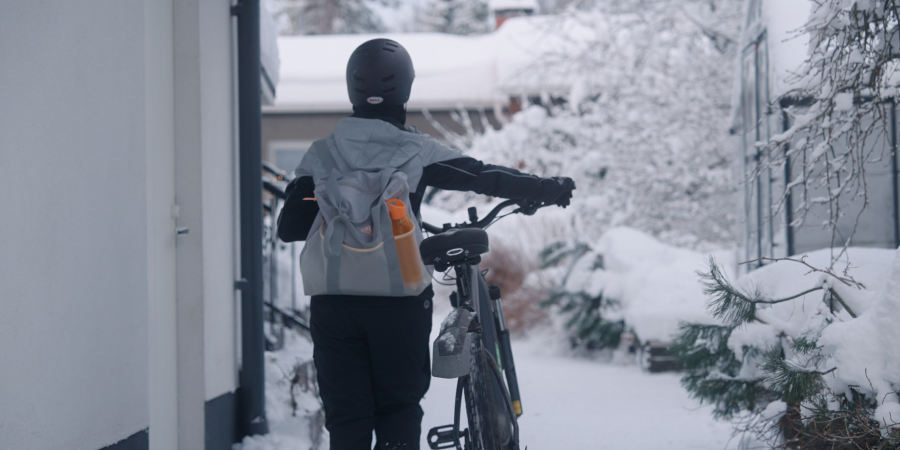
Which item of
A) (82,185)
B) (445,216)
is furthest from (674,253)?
(82,185)

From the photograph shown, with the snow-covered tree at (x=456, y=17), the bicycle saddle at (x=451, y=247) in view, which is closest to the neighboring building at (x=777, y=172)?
the bicycle saddle at (x=451, y=247)

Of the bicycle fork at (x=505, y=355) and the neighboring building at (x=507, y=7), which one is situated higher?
the neighboring building at (x=507, y=7)

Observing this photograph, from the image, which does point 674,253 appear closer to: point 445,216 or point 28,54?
point 445,216

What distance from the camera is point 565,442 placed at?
360cm

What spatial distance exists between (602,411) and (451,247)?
2.72 m

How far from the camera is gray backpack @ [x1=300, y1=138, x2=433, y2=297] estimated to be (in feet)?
6.87

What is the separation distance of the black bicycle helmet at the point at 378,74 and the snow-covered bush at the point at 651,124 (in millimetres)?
6263

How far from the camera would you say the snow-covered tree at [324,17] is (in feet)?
86.0

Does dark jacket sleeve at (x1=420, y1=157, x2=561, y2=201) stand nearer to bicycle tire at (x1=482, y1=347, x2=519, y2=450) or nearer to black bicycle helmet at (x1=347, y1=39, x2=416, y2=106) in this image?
black bicycle helmet at (x1=347, y1=39, x2=416, y2=106)

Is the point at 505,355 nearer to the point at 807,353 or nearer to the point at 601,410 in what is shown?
the point at 807,353

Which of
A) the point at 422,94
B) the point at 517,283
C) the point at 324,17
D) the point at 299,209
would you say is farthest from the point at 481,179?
the point at 324,17

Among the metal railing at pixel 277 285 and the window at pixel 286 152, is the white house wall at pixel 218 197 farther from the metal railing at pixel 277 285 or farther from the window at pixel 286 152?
the window at pixel 286 152

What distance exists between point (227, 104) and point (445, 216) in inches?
188

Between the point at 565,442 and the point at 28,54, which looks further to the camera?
the point at 565,442
